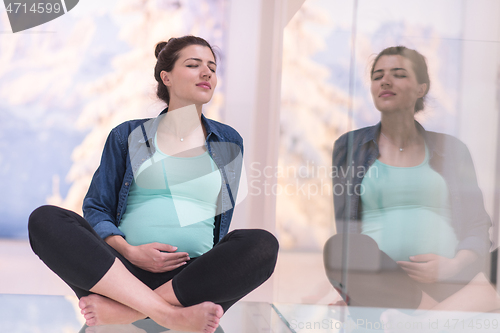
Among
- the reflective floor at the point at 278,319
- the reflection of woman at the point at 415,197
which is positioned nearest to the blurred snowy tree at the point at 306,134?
the reflection of woman at the point at 415,197

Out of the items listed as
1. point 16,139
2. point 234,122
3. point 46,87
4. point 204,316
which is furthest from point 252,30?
point 204,316

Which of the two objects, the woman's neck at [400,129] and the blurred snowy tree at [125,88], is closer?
the woman's neck at [400,129]

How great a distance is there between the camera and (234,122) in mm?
1775

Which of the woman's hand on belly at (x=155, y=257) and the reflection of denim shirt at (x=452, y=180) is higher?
the reflection of denim shirt at (x=452, y=180)

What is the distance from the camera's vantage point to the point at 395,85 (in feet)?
3.55

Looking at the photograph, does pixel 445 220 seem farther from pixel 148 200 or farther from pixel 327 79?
pixel 148 200

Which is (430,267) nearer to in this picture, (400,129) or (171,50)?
(400,129)

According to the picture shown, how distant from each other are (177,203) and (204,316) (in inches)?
15.6

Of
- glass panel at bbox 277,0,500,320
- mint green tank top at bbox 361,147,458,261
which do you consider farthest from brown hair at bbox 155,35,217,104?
mint green tank top at bbox 361,147,458,261

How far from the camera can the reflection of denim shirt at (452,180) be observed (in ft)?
3.14

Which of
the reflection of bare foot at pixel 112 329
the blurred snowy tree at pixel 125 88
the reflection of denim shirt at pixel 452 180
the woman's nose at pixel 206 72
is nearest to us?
the reflection of denim shirt at pixel 452 180

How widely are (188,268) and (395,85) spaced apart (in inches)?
28.0

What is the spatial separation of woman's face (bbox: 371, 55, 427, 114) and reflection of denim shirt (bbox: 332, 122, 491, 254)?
0.06m

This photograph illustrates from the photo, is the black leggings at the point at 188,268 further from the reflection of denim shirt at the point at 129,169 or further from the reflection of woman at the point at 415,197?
the reflection of woman at the point at 415,197
